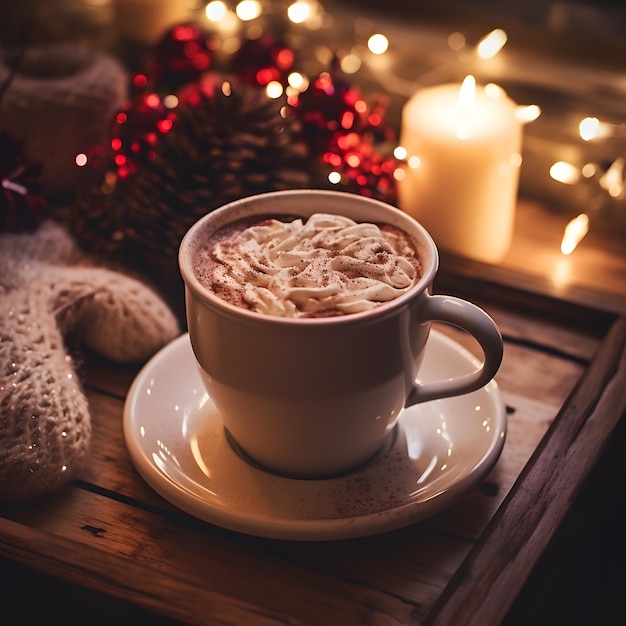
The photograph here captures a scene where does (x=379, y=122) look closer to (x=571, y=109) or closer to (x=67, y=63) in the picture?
(x=571, y=109)

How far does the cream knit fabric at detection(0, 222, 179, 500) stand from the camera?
75 cm

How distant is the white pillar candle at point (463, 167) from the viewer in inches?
43.1

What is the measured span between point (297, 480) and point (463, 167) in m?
0.52

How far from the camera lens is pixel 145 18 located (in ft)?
4.99

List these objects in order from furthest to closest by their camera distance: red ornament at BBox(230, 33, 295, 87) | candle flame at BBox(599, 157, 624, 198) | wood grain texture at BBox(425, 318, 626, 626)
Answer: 1. red ornament at BBox(230, 33, 295, 87)
2. candle flame at BBox(599, 157, 624, 198)
3. wood grain texture at BBox(425, 318, 626, 626)

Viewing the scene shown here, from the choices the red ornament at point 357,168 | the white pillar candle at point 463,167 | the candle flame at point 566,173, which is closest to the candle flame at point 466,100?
the white pillar candle at point 463,167

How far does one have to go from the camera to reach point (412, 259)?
2.53 ft

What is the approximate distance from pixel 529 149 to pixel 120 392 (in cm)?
76

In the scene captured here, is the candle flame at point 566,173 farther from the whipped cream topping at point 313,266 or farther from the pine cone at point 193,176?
the whipped cream topping at point 313,266

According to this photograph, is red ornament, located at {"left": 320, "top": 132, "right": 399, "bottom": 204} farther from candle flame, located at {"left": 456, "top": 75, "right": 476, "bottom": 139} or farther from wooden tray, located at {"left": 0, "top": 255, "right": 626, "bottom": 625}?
wooden tray, located at {"left": 0, "top": 255, "right": 626, "bottom": 625}

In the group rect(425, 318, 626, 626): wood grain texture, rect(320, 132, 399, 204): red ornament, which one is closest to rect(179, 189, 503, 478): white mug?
rect(425, 318, 626, 626): wood grain texture

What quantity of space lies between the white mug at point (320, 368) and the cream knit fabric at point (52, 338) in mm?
149

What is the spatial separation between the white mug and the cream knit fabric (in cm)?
15

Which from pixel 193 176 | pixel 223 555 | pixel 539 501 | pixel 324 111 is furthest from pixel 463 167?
pixel 223 555
